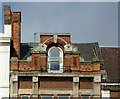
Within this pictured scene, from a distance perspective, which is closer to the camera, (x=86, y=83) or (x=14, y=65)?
(x=14, y=65)

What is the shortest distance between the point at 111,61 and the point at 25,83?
24.4 ft

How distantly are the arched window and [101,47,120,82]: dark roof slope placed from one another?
3821 millimetres

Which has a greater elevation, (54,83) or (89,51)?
(89,51)

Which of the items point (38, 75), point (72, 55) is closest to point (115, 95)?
point (72, 55)

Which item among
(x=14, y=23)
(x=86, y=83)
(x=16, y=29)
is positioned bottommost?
(x=86, y=83)

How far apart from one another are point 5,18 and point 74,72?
6.65m

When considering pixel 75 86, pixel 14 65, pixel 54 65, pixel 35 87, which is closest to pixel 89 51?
pixel 54 65

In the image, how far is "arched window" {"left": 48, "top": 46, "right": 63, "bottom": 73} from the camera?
1812cm

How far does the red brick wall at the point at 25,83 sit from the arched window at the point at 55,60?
1628 mm

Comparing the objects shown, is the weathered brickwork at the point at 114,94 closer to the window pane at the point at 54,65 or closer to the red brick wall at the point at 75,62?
the red brick wall at the point at 75,62

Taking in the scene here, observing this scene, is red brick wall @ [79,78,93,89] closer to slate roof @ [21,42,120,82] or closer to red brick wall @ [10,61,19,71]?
slate roof @ [21,42,120,82]

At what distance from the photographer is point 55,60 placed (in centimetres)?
1838

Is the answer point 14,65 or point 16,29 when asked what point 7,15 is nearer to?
point 16,29

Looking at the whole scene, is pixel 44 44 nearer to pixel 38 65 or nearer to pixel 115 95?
pixel 38 65
